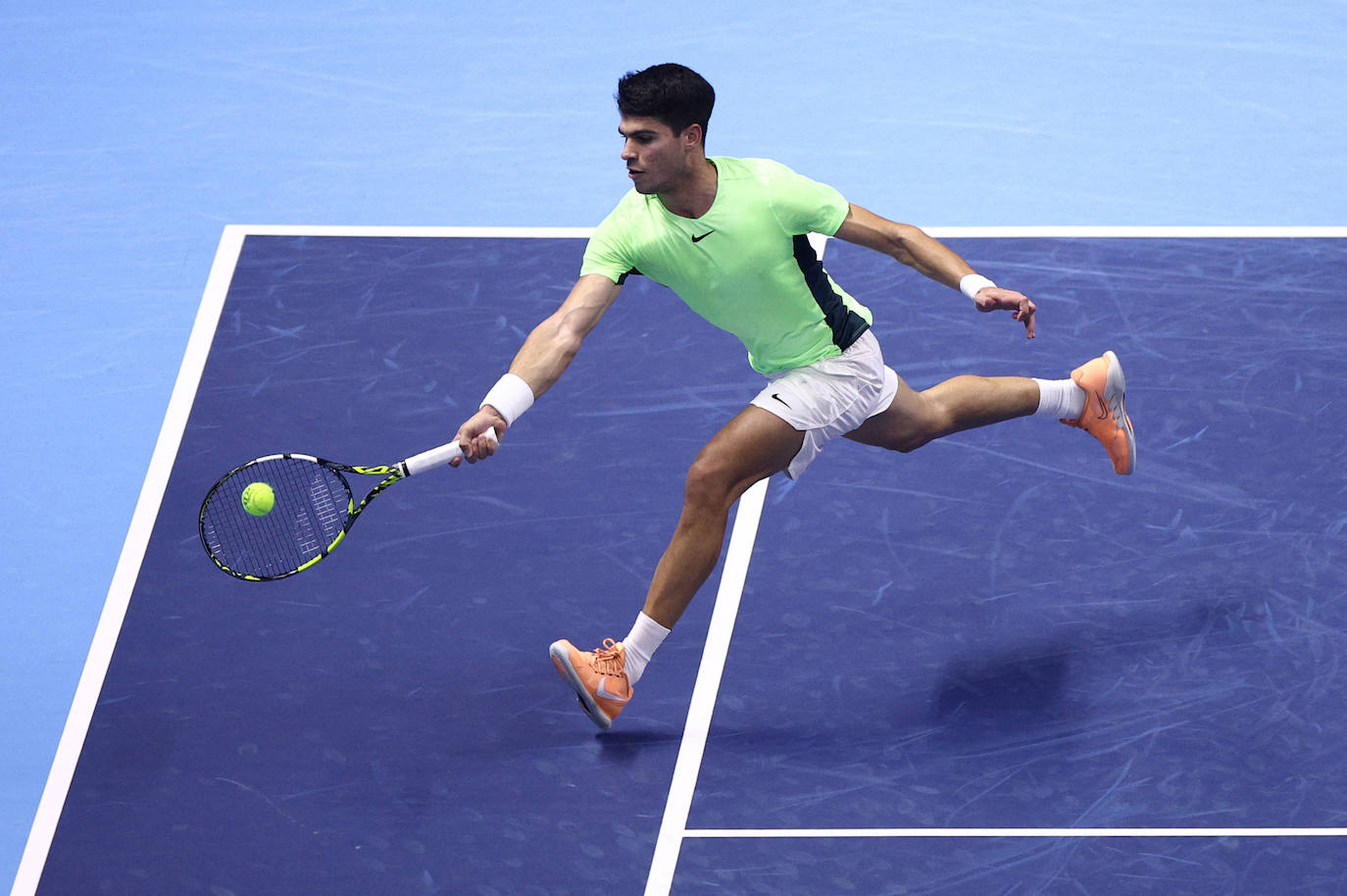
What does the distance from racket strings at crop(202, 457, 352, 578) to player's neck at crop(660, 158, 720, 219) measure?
51.4 inches

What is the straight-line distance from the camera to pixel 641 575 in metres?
6.21

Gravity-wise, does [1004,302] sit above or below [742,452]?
above

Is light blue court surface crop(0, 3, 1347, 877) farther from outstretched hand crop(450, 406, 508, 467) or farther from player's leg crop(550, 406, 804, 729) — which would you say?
outstretched hand crop(450, 406, 508, 467)

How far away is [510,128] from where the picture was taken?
9.12 meters

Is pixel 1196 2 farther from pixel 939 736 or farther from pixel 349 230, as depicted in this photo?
pixel 939 736

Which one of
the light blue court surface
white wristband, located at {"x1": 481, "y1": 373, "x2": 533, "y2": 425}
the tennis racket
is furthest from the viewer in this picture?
the light blue court surface

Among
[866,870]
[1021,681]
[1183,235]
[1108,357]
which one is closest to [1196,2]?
[1183,235]

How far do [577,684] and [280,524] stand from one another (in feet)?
3.36

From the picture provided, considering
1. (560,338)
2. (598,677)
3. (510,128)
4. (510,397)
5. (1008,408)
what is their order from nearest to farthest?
1. (510,397)
2. (560,338)
3. (598,677)
4. (1008,408)
5. (510,128)

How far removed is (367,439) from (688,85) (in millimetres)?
2146

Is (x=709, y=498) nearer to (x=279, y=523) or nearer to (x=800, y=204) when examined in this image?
(x=800, y=204)

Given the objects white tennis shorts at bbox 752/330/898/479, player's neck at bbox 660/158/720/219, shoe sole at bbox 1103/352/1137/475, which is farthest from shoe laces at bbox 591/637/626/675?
shoe sole at bbox 1103/352/1137/475

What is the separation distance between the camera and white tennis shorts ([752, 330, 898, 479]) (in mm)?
5609

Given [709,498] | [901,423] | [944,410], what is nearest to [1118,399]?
[944,410]
